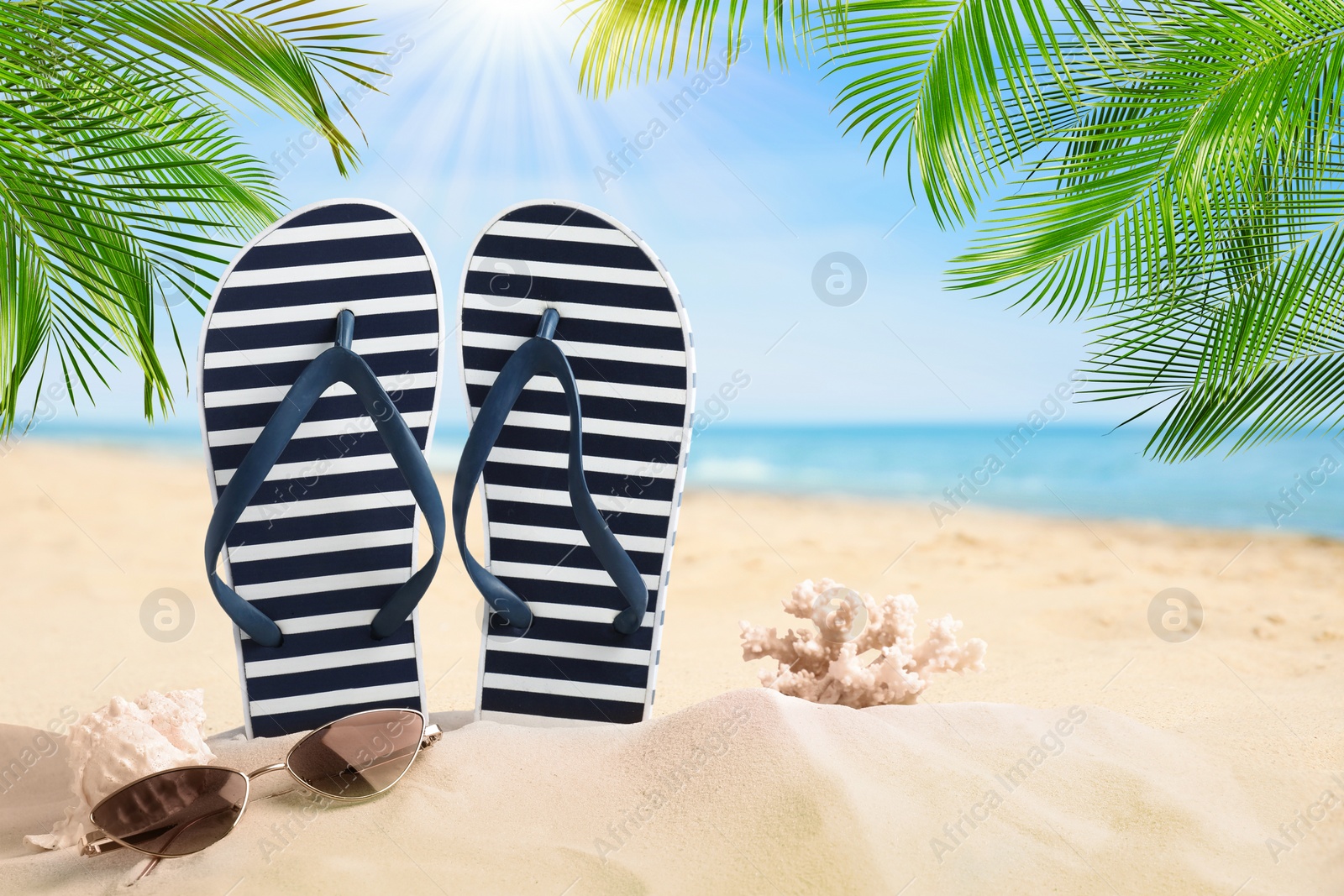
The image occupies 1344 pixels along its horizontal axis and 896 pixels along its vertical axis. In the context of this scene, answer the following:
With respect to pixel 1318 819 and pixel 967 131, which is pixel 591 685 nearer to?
pixel 1318 819

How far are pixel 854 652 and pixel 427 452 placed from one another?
0.93 m

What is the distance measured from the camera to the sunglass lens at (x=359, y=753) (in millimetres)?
1276

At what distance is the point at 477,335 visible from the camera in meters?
1.67

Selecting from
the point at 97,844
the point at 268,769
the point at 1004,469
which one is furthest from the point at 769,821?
the point at 1004,469

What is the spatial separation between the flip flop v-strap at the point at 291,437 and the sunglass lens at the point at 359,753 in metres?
0.28

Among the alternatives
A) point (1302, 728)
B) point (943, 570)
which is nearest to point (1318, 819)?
point (1302, 728)

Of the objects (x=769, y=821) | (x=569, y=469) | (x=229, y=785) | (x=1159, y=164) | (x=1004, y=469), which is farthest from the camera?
(x=1004, y=469)

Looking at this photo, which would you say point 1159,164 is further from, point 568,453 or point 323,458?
point 323,458

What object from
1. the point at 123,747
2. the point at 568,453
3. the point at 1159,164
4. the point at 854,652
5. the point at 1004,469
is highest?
the point at 1159,164

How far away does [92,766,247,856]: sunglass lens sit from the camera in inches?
44.2

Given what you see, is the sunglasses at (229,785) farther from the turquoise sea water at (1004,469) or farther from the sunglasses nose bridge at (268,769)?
the turquoise sea water at (1004,469)

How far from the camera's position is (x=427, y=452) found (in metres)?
1.67

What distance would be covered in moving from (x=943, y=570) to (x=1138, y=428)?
7094 millimetres

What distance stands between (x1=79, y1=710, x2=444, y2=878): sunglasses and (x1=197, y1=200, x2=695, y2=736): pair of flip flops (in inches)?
12.0
